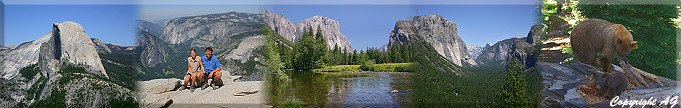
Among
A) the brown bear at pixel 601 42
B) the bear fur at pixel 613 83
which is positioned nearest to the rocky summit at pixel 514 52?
the brown bear at pixel 601 42

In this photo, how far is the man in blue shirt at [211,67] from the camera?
5.39 meters

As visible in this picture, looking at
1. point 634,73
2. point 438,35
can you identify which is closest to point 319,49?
point 438,35

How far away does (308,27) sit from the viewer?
653 cm

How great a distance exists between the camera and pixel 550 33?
7559 millimetres

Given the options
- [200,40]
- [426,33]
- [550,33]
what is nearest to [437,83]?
[426,33]

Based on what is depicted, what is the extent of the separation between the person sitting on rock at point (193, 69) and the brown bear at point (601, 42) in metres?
7.15

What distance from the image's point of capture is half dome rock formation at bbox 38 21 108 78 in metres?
5.95

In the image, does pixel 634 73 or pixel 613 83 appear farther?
pixel 634 73

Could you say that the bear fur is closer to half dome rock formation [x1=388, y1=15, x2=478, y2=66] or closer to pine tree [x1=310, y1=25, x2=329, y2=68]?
half dome rock formation [x1=388, y1=15, x2=478, y2=66]

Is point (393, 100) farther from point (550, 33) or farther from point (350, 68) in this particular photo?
point (550, 33)

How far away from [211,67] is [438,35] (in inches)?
193

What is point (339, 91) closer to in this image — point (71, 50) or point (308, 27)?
point (308, 27)

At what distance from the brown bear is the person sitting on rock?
7150mm

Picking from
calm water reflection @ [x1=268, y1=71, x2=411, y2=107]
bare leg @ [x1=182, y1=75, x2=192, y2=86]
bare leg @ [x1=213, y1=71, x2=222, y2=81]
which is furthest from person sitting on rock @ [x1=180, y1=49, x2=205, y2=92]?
calm water reflection @ [x1=268, y1=71, x2=411, y2=107]
